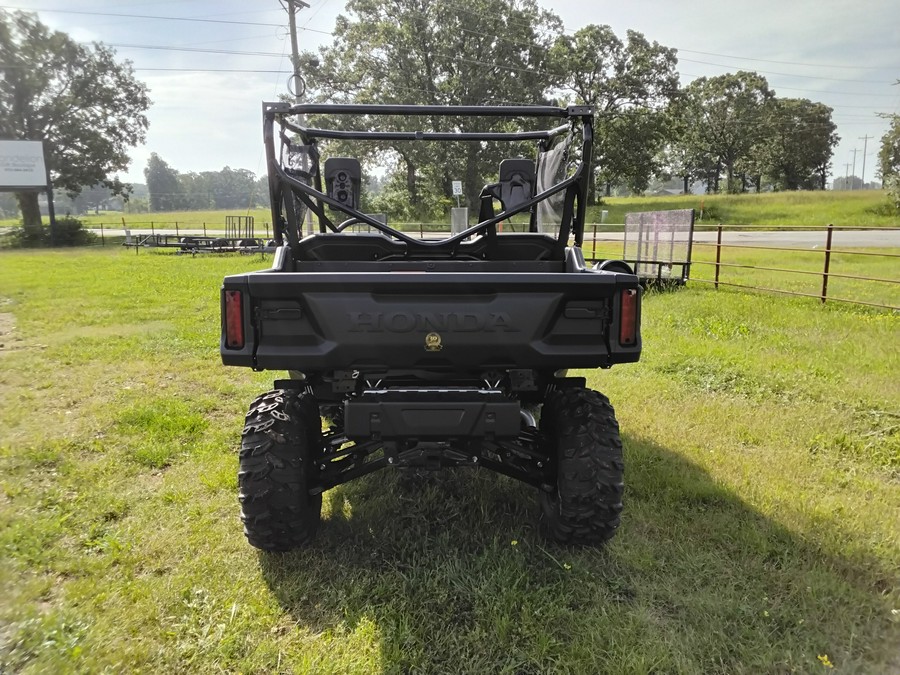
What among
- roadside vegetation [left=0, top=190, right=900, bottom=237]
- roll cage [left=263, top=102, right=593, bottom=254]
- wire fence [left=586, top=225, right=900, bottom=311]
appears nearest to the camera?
roll cage [left=263, top=102, right=593, bottom=254]

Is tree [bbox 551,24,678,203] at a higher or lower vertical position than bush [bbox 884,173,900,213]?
higher

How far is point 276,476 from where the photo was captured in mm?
2533

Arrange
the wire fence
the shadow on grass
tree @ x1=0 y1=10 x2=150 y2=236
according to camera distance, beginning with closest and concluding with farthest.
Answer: tree @ x1=0 y1=10 x2=150 y2=236
the shadow on grass
the wire fence

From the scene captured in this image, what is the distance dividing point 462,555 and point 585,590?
1.84 ft

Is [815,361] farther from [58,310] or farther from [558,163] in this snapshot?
[58,310]

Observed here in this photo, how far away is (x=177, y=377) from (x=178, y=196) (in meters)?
Result: 52.1

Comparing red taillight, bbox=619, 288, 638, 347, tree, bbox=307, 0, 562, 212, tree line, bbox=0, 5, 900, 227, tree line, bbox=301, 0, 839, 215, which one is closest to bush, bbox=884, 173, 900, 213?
tree line, bbox=0, 5, 900, 227

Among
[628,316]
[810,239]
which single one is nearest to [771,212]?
[810,239]

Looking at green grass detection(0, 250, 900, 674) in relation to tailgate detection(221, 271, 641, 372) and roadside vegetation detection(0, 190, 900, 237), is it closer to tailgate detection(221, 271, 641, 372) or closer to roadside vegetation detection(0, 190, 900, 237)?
tailgate detection(221, 271, 641, 372)

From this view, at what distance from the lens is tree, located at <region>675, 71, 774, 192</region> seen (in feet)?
190

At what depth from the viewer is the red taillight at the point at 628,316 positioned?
248 centimetres

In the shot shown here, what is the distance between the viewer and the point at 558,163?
3.39 metres

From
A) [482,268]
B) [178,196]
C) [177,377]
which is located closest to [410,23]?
[178,196]

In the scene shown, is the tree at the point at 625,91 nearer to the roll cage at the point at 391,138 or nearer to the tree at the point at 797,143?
the tree at the point at 797,143
